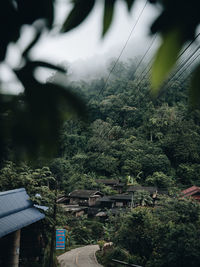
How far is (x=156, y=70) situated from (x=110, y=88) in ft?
229

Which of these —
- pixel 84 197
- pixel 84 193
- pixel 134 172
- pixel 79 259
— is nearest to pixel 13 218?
pixel 79 259

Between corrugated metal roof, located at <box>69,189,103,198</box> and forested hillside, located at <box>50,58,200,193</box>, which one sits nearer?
corrugated metal roof, located at <box>69,189,103,198</box>

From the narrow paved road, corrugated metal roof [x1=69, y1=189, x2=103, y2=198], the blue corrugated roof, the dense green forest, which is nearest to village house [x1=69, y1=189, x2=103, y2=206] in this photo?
corrugated metal roof [x1=69, y1=189, x2=103, y2=198]

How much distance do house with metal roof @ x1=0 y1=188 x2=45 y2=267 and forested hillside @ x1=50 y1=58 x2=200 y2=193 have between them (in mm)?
24754

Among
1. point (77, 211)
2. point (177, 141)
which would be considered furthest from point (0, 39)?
point (177, 141)

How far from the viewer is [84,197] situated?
3403 centimetres

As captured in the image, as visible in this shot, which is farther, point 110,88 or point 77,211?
point 110,88

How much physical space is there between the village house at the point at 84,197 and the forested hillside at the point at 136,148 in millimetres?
3784

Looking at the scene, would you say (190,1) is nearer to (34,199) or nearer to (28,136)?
(28,136)

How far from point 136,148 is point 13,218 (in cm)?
3936

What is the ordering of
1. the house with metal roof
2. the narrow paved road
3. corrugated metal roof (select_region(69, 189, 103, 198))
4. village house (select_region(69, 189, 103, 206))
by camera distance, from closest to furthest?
1. the house with metal roof
2. the narrow paved road
3. village house (select_region(69, 189, 103, 206))
4. corrugated metal roof (select_region(69, 189, 103, 198))

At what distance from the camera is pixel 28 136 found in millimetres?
426

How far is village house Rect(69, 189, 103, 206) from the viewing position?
3362 centimetres

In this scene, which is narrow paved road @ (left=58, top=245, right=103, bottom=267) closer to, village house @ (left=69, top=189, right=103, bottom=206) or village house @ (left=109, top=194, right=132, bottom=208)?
village house @ (left=109, top=194, right=132, bottom=208)
